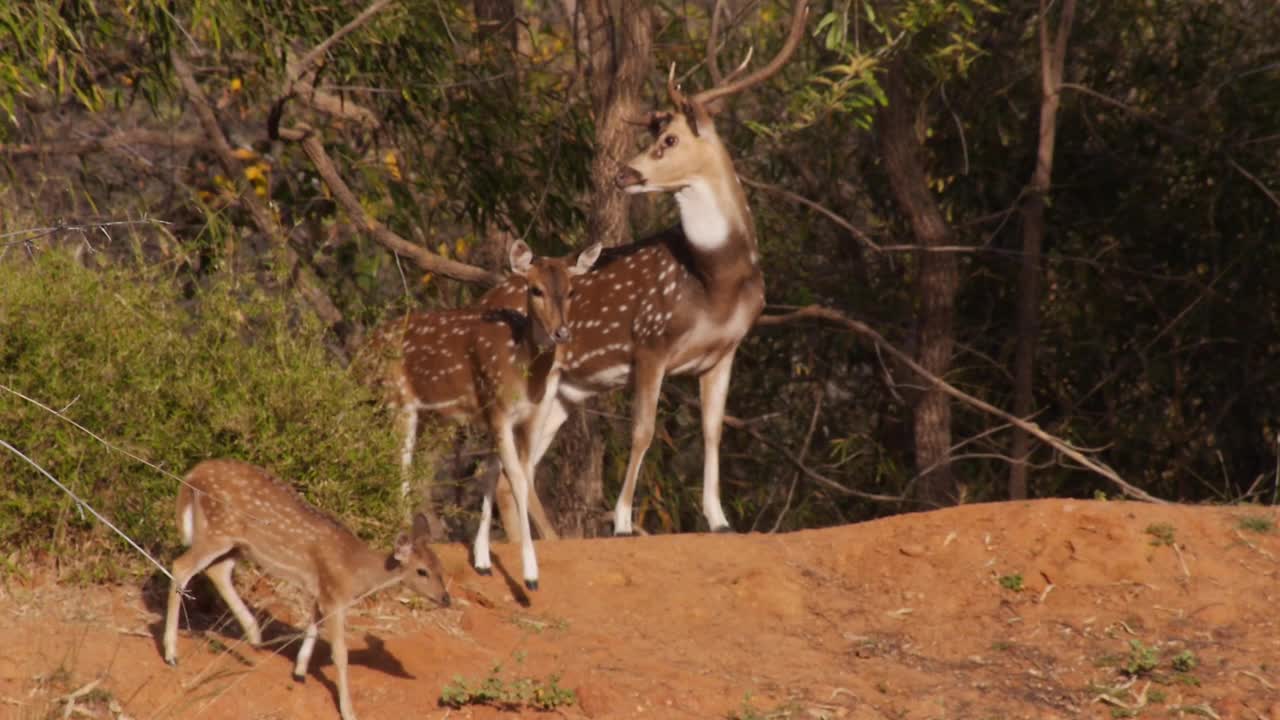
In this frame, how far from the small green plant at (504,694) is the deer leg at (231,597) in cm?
88

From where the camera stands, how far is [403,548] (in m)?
7.93

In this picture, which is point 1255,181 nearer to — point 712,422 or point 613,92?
point 613,92

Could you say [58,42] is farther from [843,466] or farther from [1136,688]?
[843,466]

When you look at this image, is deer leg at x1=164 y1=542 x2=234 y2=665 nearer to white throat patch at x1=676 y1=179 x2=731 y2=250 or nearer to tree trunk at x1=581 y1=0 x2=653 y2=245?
white throat patch at x1=676 y1=179 x2=731 y2=250

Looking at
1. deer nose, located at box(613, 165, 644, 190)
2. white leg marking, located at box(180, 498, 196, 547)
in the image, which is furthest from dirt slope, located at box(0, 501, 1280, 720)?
deer nose, located at box(613, 165, 644, 190)

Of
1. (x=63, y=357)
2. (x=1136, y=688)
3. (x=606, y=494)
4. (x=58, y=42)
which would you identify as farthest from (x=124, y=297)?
(x=606, y=494)

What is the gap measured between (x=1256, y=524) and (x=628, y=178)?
406 centimetres

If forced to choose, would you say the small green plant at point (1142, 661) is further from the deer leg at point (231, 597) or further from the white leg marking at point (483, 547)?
the deer leg at point (231, 597)

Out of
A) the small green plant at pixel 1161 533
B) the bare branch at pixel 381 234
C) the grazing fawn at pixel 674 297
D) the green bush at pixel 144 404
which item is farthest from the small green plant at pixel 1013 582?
the bare branch at pixel 381 234

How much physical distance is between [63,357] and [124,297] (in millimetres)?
412

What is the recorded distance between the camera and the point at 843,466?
16016 millimetres

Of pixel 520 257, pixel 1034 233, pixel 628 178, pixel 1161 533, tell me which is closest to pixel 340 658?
pixel 520 257

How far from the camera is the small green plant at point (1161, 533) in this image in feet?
33.0

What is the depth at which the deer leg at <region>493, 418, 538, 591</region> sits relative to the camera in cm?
976
